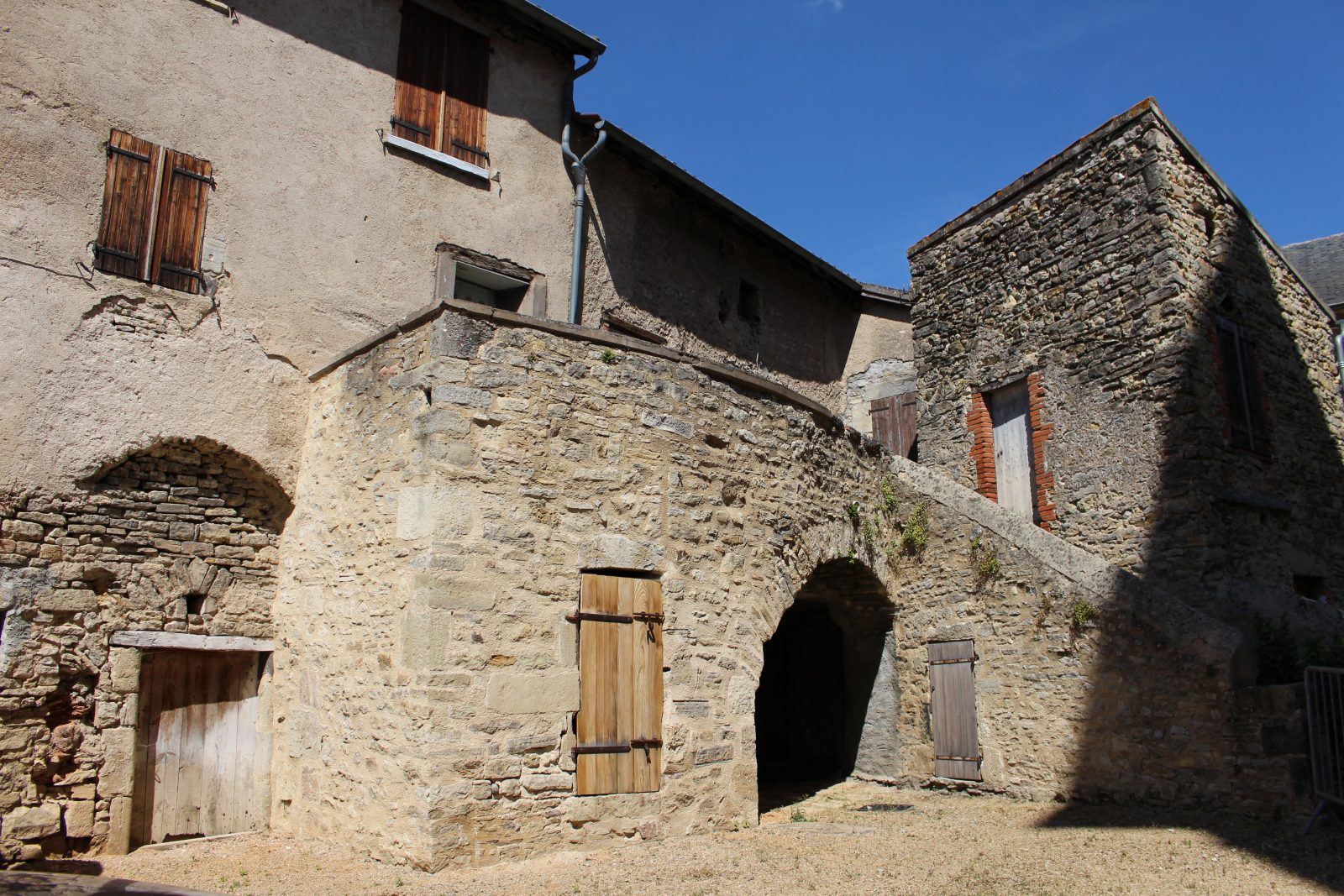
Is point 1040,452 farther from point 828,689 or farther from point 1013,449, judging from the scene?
point 828,689

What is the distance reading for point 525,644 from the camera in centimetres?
632

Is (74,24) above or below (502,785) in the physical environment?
above

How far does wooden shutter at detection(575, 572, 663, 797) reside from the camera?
6.43 m

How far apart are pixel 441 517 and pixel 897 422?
8.91 metres

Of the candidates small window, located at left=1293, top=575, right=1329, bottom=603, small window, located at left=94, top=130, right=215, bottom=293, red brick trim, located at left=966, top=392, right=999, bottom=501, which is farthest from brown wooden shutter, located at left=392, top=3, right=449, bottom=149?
small window, located at left=1293, top=575, right=1329, bottom=603

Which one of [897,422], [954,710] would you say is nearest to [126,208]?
[954,710]

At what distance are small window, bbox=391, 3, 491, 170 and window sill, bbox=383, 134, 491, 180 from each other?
1.7 inches

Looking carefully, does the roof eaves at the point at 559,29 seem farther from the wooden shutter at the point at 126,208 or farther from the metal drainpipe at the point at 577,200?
the wooden shutter at the point at 126,208

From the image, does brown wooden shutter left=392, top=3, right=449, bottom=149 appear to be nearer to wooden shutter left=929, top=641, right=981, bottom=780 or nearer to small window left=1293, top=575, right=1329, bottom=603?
wooden shutter left=929, top=641, right=981, bottom=780

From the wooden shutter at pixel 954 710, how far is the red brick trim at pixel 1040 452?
217 centimetres

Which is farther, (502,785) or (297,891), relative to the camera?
(502,785)

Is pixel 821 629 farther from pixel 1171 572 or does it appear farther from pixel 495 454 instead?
pixel 495 454

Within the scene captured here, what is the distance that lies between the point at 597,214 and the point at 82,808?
6806 mm

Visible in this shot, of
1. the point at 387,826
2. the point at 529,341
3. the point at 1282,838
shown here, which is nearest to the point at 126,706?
the point at 387,826
